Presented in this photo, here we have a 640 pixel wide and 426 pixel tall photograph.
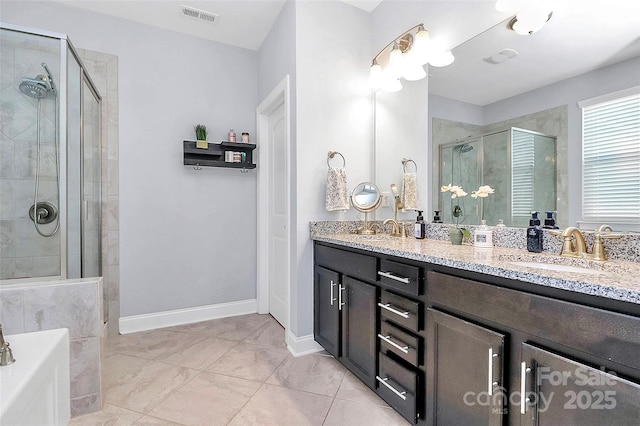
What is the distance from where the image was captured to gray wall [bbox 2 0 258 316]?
2635mm

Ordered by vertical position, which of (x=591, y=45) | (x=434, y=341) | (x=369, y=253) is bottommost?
(x=434, y=341)

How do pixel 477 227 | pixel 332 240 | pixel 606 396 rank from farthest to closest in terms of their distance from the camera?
1. pixel 332 240
2. pixel 477 227
3. pixel 606 396

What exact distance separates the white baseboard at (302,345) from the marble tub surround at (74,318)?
1161 millimetres

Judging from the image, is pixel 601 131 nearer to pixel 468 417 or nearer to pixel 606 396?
pixel 606 396

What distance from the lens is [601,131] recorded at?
125 cm

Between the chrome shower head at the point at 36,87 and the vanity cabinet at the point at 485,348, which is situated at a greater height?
the chrome shower head at the point at 36,87

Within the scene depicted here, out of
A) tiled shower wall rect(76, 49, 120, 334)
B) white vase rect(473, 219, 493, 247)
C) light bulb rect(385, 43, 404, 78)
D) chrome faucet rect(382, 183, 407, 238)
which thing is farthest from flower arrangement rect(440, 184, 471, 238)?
tiled shower wall rect(76, 49, 120, 334)

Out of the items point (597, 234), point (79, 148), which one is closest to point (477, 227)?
point (597, 234)

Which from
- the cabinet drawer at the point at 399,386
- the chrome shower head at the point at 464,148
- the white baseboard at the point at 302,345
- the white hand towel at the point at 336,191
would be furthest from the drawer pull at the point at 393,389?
the chrome shower head at the point at 464,148

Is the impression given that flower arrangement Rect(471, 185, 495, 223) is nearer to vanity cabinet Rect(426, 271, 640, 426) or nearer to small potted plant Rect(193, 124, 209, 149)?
vanity cabinet Rect(426, 271, 640, 426)

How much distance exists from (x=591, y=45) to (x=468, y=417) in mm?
1612

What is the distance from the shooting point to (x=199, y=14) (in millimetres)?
2574

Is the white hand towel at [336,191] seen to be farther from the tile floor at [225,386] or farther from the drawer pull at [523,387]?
the drawer pull at [523,387]

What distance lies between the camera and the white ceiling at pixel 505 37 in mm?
1247
